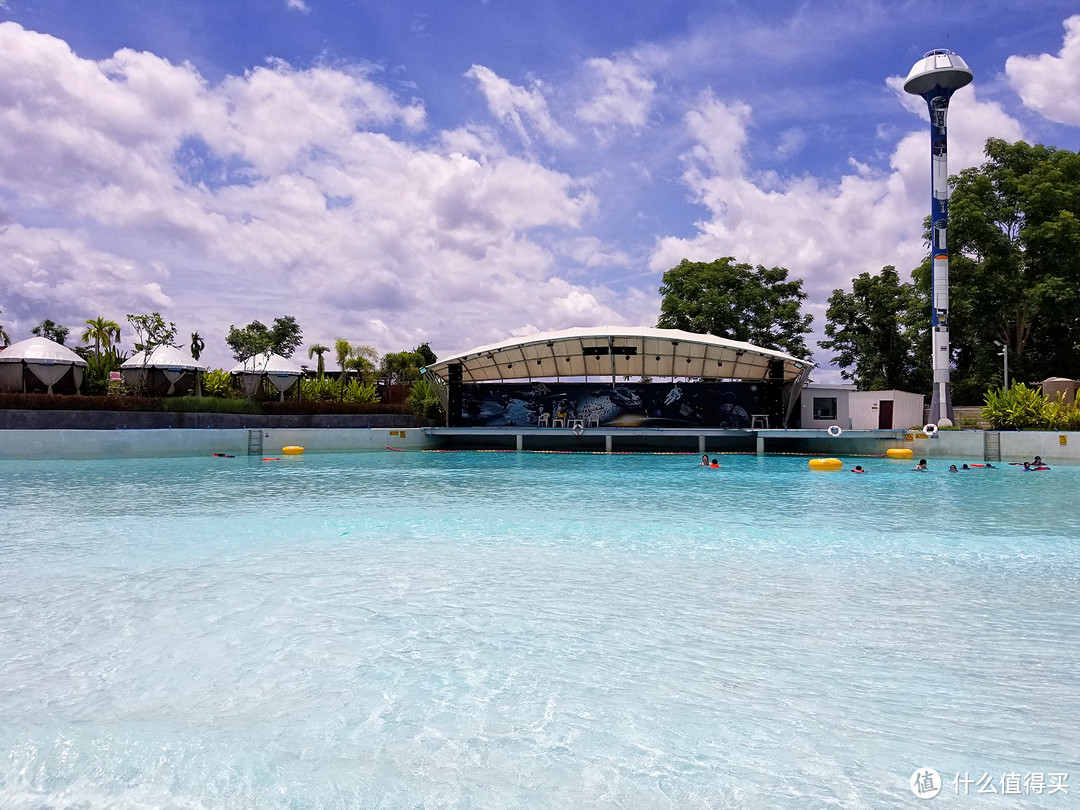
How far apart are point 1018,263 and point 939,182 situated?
7.00 metres

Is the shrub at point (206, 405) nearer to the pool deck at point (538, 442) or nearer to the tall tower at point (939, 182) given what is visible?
the pool deck at point (538, 442)

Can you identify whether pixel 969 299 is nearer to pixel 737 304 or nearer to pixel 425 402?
pixel 737 304

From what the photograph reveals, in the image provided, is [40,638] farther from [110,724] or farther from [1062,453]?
[1062,453]

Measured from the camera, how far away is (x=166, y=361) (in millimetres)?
27766

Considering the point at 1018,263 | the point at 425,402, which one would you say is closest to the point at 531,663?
the point at 425,402

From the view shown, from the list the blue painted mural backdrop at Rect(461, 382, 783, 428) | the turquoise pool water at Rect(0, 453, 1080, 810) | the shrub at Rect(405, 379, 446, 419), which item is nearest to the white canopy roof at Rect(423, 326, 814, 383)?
the blue painted mural backdrop at Rect(461, 382, 783, 428)

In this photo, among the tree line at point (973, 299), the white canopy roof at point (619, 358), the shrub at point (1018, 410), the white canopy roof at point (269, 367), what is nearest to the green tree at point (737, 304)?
the tree line at point (973, 299)

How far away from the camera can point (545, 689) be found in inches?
148

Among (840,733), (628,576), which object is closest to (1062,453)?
(628,576)

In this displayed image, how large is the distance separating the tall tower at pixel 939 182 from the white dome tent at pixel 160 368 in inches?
1142

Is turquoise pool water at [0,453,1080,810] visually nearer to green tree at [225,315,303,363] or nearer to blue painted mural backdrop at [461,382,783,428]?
blue painted mural backdrop at [461,382,783,428]

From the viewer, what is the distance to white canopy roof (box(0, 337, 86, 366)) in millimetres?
25406

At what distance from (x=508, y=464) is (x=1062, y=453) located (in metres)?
16.4

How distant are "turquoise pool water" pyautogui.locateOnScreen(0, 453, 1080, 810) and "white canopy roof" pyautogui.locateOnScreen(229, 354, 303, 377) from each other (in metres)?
21.7
